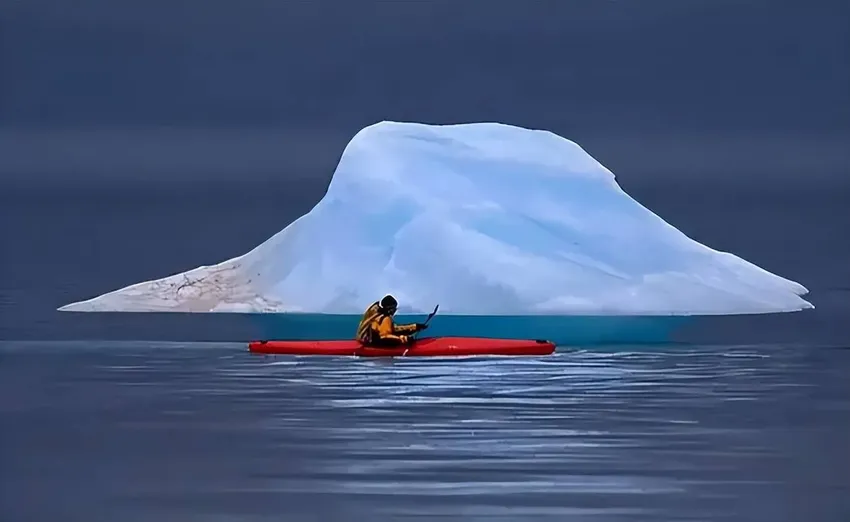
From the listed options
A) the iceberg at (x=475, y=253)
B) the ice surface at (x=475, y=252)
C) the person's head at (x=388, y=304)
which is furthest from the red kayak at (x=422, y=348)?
the ice surface at (x=475, y=252)

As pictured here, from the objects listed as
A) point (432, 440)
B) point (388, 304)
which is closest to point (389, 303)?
point (388, 304)

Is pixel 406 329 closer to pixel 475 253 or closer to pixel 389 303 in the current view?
pixel 389 303

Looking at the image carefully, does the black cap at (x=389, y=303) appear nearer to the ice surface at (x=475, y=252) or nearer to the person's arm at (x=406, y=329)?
the person's arm at (x=406, y=329)

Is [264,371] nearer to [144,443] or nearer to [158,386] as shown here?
[158,386]

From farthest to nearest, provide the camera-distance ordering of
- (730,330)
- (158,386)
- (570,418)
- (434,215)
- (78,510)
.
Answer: (434,215) < (730,330) < (158,386) < (570,418) < (78,510)

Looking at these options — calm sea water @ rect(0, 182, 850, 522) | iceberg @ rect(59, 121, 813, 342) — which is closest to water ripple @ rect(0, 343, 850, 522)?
calm sea water @ rect(0, 182, 850, 522)

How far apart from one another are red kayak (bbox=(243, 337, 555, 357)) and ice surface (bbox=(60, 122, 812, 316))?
421 centimetres

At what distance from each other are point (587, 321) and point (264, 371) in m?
7.23

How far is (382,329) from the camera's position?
8.93 meters

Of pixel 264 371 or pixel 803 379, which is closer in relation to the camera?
pixel 803 379

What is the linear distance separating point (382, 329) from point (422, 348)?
281 millimetres

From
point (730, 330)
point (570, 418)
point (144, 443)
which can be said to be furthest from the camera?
point (730, 330)

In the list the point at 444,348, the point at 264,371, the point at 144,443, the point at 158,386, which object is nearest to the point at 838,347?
the point at 444,348

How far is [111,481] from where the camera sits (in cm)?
461
